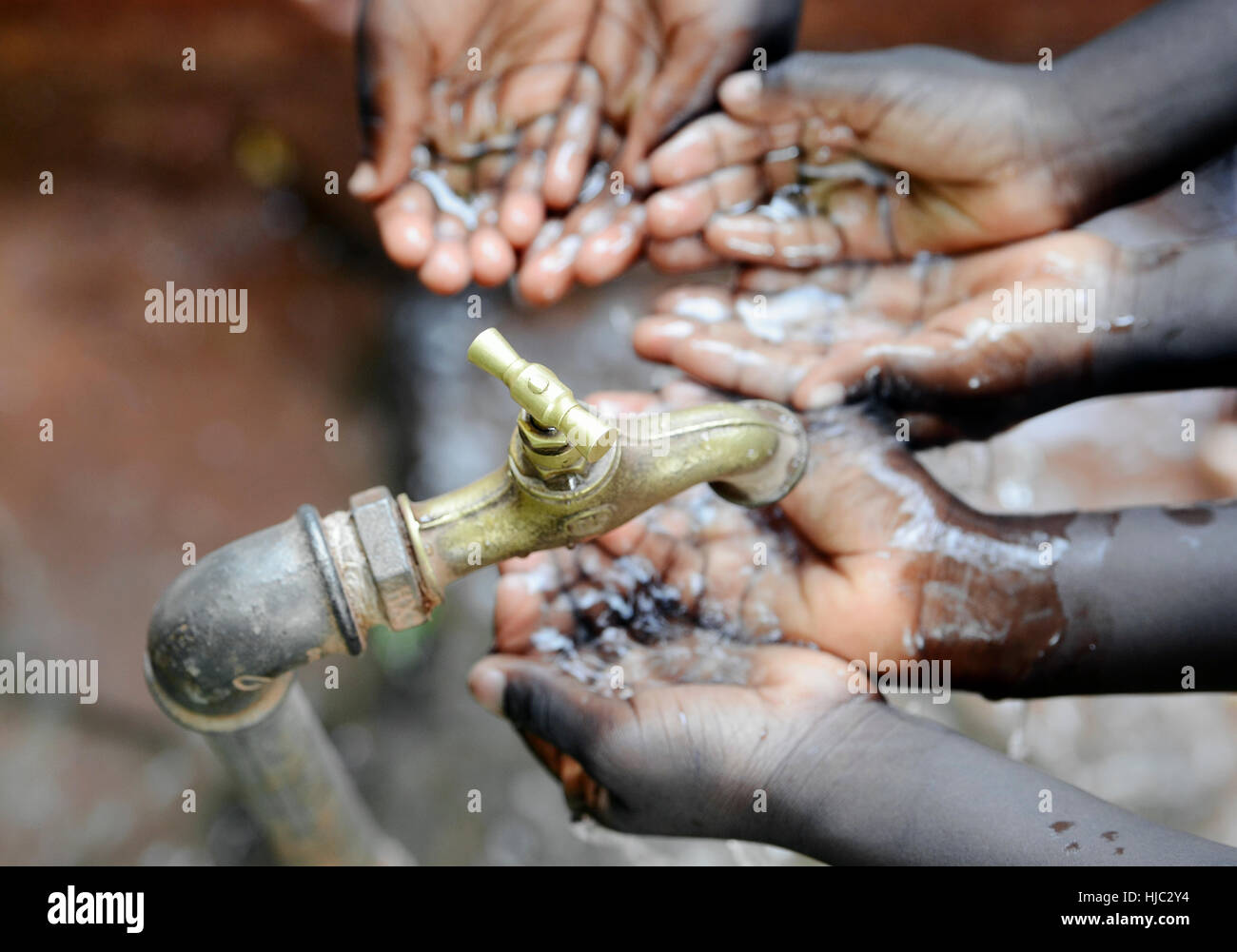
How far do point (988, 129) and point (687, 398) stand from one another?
21.5 inches

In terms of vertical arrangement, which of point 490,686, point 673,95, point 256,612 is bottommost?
point 490,686

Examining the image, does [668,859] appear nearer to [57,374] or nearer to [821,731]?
[821,731]

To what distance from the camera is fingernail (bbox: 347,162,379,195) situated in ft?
4.24

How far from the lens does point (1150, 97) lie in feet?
3.71

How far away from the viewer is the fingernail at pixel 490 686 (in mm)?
1121

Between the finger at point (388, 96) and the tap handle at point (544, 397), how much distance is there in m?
0.68

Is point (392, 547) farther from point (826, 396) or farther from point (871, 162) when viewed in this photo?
point (871, 162)

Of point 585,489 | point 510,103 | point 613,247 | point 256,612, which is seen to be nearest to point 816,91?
point 613,247

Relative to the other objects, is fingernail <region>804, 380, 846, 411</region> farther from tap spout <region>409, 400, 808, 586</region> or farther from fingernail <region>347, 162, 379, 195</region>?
fingernail <region>347, 162, 379, 195</region>

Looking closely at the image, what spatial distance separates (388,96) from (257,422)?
2.12ft

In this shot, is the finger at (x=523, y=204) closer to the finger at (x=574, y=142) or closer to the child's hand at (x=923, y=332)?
the finger at (x=574, y=142)

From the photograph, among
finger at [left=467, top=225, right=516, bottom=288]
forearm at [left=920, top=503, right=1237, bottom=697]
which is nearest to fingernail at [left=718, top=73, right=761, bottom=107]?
finger at [left=467, top=225, right=516, bottom=288]
